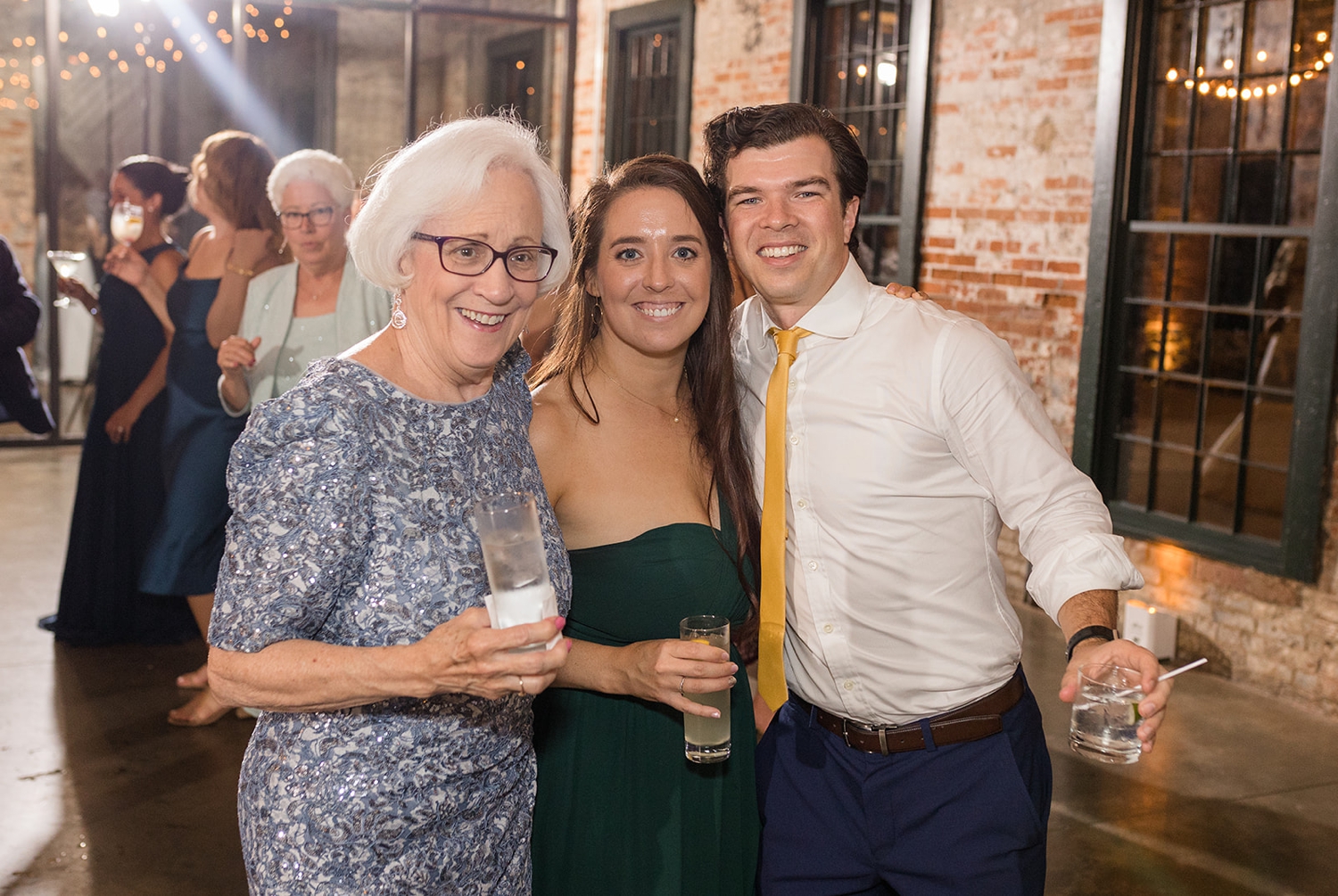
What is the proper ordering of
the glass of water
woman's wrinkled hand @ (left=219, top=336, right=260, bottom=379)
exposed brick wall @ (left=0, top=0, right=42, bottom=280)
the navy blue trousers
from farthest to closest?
1. exposed brick wall @ (left=0, top=0, right=42, bottom=280)
2. woman's wrinkled hand @ (left=219, top=336, right=260, bottom=379)
3. the navy blue trousers
4. the glass of water

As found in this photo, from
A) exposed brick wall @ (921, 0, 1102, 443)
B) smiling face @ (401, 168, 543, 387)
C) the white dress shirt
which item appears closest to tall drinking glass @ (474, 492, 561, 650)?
smiling face @ (401, 168, 543, 387)

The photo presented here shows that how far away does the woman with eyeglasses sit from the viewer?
13.8ft

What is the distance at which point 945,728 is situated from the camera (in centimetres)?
213

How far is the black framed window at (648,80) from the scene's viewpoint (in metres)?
9.16

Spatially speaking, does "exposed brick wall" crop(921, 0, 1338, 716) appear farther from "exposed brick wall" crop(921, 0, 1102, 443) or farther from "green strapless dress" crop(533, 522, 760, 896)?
"green strapless dress" crop(533, 522, 760, 896)

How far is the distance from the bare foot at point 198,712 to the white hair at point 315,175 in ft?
5.93

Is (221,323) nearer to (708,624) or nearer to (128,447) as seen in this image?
(128,447)

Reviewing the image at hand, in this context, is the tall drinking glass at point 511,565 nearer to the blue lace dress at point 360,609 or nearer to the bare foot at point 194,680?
the blue lace dress at point 360,609

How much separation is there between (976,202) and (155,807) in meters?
4.78

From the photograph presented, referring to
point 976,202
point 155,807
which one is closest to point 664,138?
point 976,202

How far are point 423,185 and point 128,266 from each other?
3.82 meters

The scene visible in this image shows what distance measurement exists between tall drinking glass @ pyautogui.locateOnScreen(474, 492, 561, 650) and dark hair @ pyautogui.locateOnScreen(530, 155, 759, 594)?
0.78 meters

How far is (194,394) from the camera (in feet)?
15.1

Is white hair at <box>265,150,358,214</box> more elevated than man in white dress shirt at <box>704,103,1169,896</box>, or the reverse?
white hair at <box>265,150,358,214</box>
